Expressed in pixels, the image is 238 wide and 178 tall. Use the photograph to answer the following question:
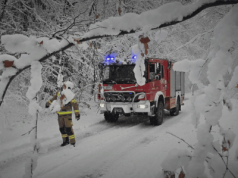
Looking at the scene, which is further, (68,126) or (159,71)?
(159,71)

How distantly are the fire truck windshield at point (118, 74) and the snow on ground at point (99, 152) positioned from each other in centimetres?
184

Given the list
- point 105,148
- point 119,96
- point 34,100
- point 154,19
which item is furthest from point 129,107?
point 154,19

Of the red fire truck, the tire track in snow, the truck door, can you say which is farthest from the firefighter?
the truck door

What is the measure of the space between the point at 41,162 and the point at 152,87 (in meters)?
4.39

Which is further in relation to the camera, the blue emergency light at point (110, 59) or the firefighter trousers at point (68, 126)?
the blue emergency light at point (110, 59)

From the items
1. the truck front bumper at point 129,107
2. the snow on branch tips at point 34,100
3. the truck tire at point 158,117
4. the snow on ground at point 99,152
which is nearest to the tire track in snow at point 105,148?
the snow on ground at point 99,152

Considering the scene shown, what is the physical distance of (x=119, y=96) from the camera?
21.9 feet

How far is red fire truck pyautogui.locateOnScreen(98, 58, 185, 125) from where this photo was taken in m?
6.34

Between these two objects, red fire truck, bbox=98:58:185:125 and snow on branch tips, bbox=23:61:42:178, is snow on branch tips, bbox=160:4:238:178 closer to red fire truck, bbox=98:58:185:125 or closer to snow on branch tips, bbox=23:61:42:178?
snow on branch tips, bbox=23:61:42:178

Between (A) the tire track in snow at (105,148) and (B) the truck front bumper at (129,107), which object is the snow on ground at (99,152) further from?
(B) the truck front bumper at (129,107)

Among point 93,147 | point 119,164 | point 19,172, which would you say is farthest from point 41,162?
point 119,164

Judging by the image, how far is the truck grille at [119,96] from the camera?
6.51m

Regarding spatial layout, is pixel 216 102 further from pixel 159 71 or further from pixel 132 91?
pixel 159 71

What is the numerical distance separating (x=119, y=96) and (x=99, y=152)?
2766 mm
